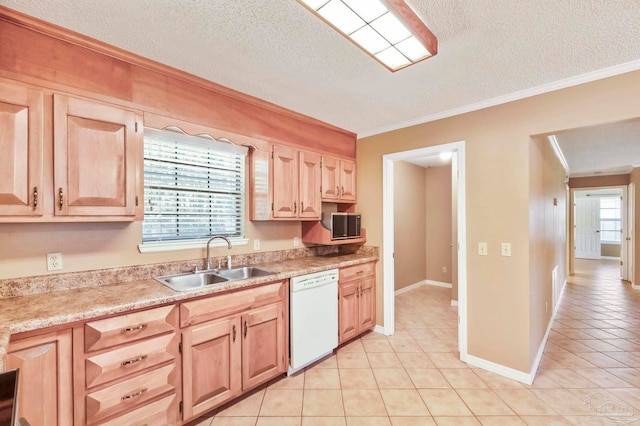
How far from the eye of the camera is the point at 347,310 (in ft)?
9.98

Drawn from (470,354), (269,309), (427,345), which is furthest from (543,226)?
(269,309)

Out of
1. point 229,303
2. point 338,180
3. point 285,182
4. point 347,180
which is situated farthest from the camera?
point 347,180

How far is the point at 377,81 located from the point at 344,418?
2.53m

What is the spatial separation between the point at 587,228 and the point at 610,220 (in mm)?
654

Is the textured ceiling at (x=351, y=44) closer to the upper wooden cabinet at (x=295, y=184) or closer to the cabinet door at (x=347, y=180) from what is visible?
the upper wooden cabinet at (x=295, y=184)

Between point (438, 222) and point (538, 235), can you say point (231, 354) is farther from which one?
point (438, 222)

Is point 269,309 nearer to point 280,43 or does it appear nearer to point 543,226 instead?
point 280,43

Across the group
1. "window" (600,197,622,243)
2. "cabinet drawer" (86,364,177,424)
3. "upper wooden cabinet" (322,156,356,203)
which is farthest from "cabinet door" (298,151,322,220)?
"window" (600,197,622,243)

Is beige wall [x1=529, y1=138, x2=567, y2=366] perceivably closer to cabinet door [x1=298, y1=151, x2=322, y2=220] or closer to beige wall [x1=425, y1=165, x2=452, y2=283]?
cabinet door [x1=298, y1=151, x2=322, y2=220]

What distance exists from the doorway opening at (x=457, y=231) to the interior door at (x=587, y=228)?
921 cm

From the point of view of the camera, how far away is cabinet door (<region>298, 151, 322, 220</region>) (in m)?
2.97

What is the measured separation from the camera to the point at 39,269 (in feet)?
5.80

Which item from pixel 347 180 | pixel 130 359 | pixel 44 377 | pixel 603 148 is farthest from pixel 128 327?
pixel 603 148

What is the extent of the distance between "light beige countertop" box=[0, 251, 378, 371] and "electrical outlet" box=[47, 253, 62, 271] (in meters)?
0.15
